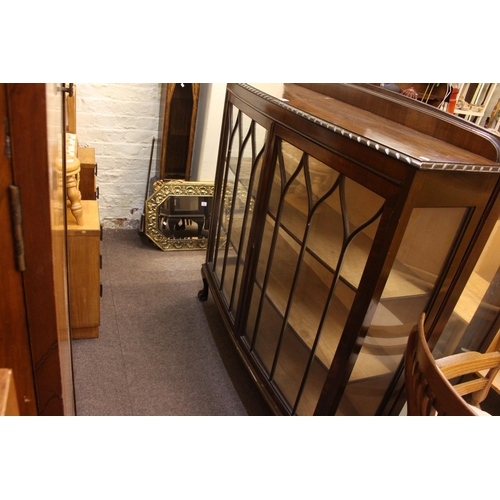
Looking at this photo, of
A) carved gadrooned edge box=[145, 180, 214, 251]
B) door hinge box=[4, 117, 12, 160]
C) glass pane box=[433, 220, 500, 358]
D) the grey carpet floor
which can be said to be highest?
door hinge box=[4, 117, 12, 160]

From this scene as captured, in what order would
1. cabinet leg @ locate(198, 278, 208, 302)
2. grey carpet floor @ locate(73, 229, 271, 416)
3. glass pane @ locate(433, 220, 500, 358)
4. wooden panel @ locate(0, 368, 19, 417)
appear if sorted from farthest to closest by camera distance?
cabinet leg @ locate(198, 278, 208, 302) < grey carpet floor @ locate(73, 229, 271, 416) < glass pane @ locate(433, 220, 500, 358) < wooden panel @ locate(0, 368, 19, 417)

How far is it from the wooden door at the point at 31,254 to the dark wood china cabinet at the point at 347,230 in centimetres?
70

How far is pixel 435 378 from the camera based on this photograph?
78cm

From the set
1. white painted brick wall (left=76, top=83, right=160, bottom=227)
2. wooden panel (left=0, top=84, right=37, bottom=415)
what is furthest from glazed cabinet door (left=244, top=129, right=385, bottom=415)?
white painted brick wall (left=76, top=83, right=160, bottom=227)

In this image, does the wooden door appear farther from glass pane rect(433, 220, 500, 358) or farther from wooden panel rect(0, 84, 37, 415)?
glass pane rect(433, 220, 500, 358)

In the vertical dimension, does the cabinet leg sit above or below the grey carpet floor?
above

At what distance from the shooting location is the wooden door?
35 centimetres

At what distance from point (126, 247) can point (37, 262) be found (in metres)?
2.39

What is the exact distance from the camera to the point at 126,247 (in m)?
2.74

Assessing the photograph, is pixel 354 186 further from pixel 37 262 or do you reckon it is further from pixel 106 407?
pixel 106 407

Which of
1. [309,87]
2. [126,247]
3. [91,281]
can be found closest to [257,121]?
[309,87]

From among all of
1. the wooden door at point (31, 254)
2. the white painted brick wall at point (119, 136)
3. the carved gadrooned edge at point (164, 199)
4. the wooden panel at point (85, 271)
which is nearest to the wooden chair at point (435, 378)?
the wooden door at point (31, 254)

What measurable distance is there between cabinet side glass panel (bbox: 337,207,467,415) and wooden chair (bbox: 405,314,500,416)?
147mm
